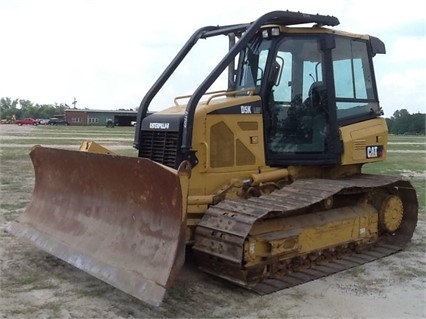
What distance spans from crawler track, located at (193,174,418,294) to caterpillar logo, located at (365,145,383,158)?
30 centimetres

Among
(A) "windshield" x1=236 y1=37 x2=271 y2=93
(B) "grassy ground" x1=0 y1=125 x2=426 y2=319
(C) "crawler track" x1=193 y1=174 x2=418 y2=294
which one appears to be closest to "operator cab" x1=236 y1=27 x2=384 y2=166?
(A) "windshield" x1=236 y1=37 x2=271 y2=93

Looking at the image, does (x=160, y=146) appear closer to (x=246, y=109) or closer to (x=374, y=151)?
(x=246, y=109)

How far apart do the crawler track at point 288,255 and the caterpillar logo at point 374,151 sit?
0.99 feet

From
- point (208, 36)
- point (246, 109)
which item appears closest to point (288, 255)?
point (246, 109)

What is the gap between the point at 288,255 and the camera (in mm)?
5664

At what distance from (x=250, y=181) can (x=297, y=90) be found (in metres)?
1.27

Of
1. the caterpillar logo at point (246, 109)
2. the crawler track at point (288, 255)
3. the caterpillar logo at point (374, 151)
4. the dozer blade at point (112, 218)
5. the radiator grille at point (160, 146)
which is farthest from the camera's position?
the caterpillar logo at point (374, 151)

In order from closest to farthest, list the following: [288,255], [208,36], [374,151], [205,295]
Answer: [205,295]
[288,255]
[208,36]
[374,151]

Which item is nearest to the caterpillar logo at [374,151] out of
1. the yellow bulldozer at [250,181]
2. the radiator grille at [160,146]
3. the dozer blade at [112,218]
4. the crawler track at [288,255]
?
the yellow bulldozer at [250,181]

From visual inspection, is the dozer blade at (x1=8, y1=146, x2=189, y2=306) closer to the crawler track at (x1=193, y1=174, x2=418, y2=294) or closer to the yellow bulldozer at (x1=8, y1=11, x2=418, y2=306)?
Result: the yellow bulldozer at (x1=8, y1=11, x2=418, y2=306)

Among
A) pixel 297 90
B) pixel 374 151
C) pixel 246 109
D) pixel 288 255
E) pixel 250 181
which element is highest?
pixel 297 90

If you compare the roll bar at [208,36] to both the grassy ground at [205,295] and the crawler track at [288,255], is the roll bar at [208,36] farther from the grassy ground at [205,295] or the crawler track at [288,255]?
the grassy ground at [205,295]

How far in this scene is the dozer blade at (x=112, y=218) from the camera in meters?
4.88

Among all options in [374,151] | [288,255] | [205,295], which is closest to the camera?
[205,295]
